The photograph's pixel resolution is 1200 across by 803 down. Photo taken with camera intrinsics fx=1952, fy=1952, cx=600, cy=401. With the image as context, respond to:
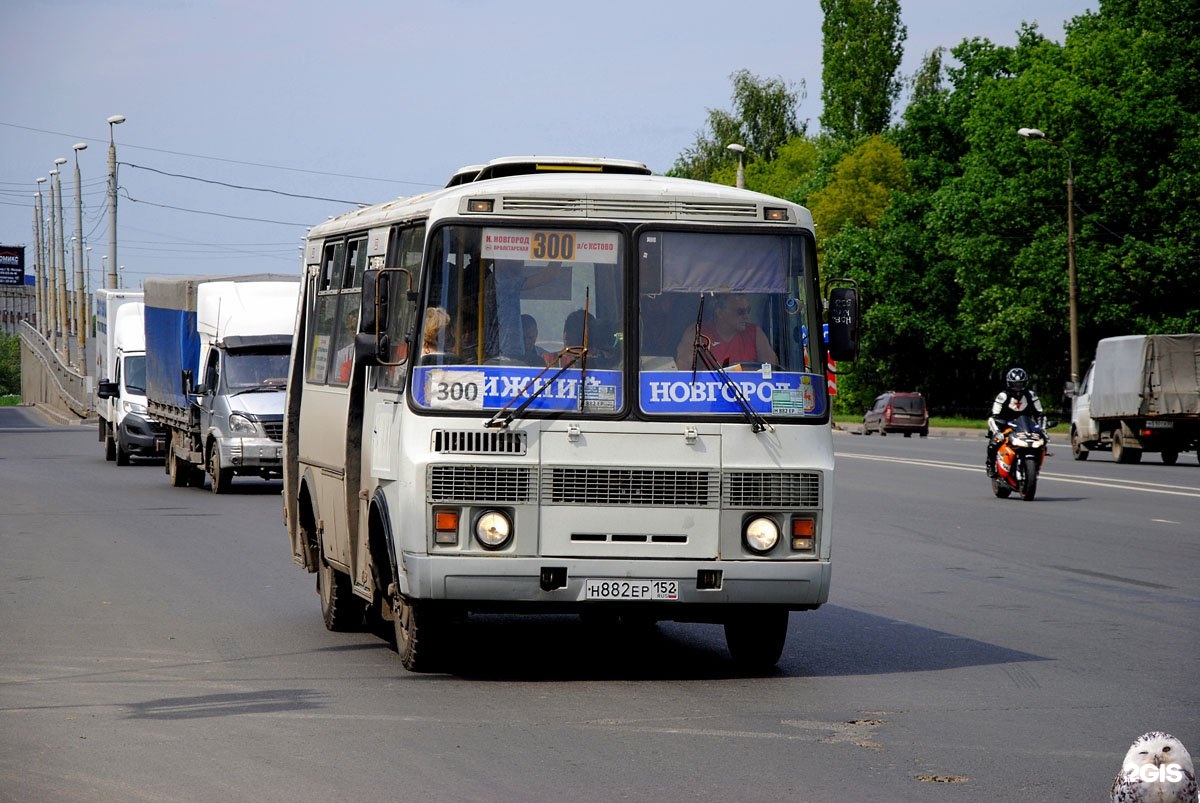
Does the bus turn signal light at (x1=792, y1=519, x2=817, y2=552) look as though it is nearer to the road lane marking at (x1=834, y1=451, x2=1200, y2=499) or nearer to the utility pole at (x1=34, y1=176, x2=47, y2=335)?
the road lane marking at (x1=834, y1=451, x2=1200, y2=499)

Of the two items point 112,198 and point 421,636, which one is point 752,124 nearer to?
point 112,198

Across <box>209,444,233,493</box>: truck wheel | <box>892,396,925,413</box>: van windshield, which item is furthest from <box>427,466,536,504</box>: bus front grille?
<box>892,396,925,413</box>: van windshield

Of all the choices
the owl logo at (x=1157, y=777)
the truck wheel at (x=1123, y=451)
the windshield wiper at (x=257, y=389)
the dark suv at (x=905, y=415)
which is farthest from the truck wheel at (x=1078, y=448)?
the owl logo at (x=1157, y=777)

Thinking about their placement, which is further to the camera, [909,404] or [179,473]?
[909,404]

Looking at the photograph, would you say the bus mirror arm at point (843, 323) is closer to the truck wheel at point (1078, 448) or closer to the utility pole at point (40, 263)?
the truck wheel at point (1078, 448)

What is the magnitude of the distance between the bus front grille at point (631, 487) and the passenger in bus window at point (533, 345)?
1.84 ft

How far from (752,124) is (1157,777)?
334 ft

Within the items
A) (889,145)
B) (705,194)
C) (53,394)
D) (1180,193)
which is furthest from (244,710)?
(53,394)

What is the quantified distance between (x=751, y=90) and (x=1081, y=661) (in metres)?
95.1

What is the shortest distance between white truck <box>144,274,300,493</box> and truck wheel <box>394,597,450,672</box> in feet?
51.6

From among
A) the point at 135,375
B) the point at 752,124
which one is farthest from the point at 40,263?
the point at 135,375

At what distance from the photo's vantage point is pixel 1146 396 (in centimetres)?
3788

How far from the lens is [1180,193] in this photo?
5566 cm

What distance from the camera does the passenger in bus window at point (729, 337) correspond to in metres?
10.0
